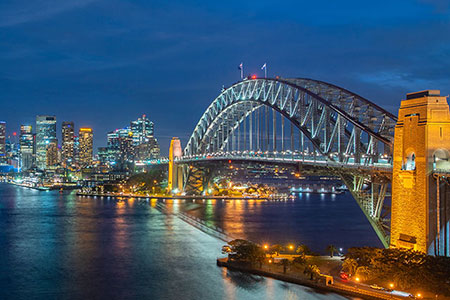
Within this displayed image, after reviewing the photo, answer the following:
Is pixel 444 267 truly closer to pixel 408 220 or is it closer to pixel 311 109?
pixel 408 220

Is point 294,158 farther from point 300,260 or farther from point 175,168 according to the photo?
point 175,168

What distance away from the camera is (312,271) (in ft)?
80.9

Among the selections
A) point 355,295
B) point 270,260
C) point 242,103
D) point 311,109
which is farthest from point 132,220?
point 355,295

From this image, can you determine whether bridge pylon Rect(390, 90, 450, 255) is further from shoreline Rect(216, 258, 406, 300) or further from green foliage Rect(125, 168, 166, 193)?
green foliage Rect(125, 168, 166, 193)

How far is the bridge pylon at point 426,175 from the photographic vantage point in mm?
22375

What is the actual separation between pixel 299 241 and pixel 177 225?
14.8 m

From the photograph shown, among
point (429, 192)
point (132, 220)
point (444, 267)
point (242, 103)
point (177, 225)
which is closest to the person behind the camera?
point (444, 267)

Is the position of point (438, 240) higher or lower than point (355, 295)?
higher

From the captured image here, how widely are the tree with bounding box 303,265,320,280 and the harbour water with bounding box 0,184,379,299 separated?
936 millimetres

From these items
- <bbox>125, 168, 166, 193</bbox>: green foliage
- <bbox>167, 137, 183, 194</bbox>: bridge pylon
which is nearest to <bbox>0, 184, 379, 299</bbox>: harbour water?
<bbox>167, 137, 183, 194</bbox>: bridge pylon

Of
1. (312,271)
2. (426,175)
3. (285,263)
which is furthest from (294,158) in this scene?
(426,175)

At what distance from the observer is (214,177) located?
92188 millimetres

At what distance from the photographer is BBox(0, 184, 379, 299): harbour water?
2562 cm

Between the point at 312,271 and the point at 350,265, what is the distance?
68.1 inches
